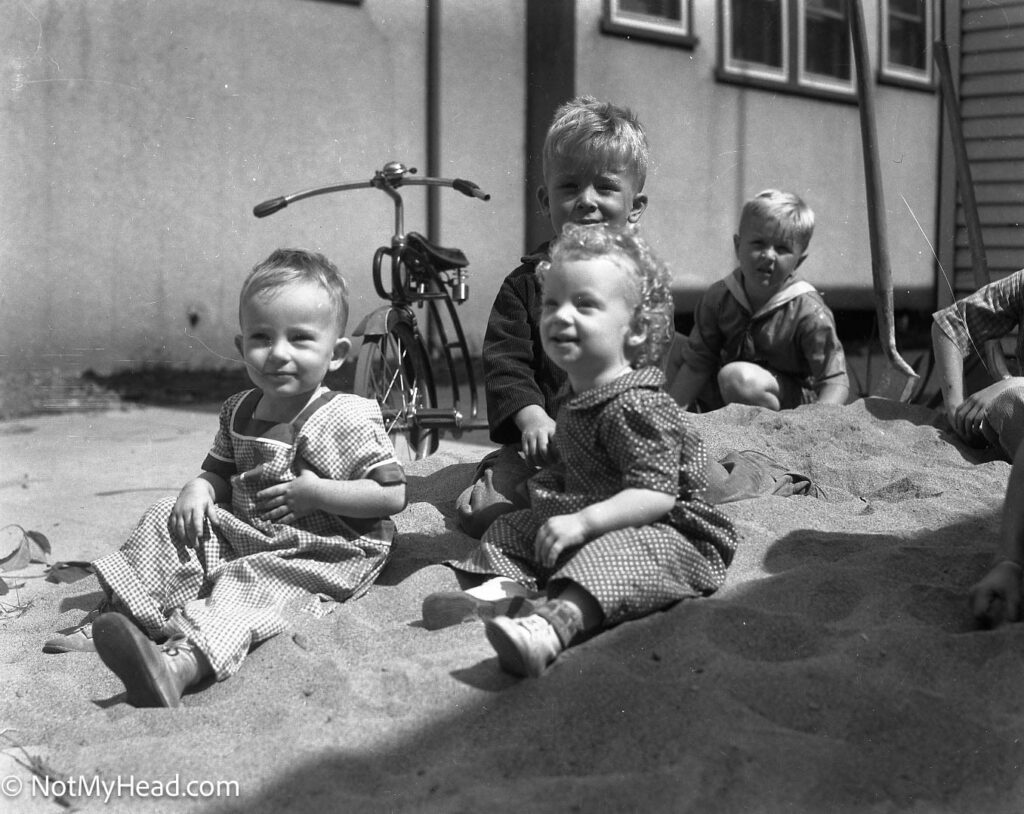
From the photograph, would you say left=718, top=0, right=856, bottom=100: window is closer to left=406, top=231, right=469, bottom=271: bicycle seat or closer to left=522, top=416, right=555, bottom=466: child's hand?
left=406, top=231, right=469, bottom=271: bicycle seat

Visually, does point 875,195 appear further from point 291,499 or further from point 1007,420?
point 291,499

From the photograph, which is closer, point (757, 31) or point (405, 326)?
point (405, 326)

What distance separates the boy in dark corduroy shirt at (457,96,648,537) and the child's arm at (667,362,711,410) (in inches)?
71.9

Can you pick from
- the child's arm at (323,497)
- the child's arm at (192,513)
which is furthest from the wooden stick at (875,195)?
the child's arm at (192,513)

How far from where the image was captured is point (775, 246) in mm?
4965

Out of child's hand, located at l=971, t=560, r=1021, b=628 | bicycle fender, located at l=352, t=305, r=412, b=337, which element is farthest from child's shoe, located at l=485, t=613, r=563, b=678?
bicycle fender, located at l=352, t=305, r=412, b=337

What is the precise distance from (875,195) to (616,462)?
3340mm

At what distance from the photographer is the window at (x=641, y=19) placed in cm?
887

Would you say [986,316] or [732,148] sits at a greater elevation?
[732,148]

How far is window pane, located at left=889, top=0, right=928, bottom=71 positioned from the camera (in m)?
8.95

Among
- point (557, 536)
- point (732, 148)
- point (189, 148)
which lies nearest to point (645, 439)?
point (557, 536)

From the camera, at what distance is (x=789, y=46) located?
950cm

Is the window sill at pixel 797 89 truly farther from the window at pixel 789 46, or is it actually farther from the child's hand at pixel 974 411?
the child's hand at pixel 974 411

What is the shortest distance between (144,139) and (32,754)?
6.12 metres
